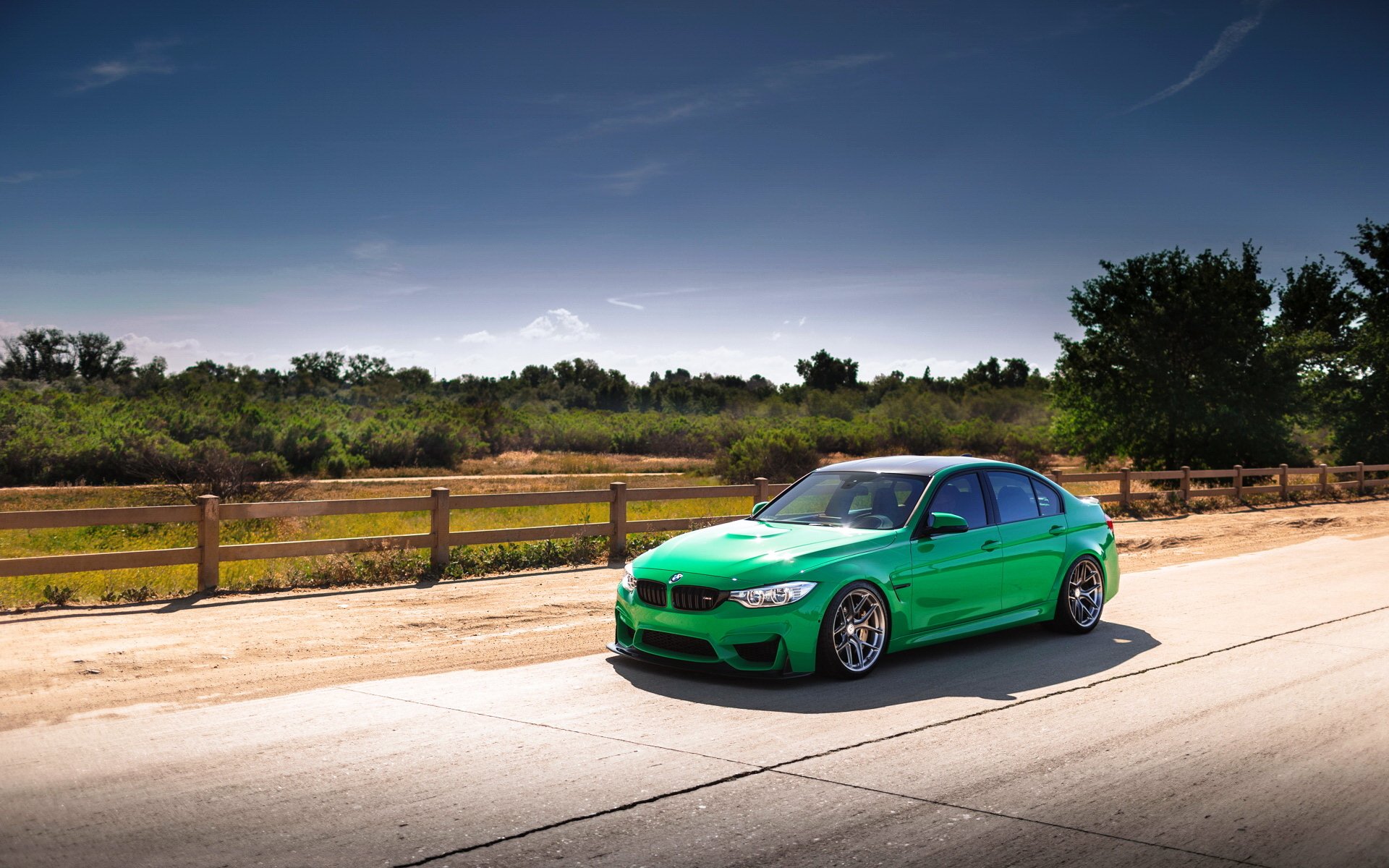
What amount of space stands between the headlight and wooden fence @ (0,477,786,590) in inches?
228

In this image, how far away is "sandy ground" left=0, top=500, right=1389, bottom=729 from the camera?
7.56 meters

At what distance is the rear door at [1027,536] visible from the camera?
29.7ft

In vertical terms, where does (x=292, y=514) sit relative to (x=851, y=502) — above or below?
below

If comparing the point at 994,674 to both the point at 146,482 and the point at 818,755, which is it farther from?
the point at 146,482

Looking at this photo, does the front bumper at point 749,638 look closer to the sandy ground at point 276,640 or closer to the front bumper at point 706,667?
the front bumper at point 706,667

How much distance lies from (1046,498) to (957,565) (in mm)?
1655

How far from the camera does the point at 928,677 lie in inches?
313

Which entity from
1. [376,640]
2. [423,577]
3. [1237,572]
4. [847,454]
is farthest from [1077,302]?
[376,640]

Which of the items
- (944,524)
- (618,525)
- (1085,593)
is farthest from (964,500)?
(618,525)

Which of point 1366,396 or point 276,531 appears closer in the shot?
point 276,531

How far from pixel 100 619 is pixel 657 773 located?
7.06m

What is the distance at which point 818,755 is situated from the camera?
19.4 ft

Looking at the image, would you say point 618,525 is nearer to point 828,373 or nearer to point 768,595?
point 768,595

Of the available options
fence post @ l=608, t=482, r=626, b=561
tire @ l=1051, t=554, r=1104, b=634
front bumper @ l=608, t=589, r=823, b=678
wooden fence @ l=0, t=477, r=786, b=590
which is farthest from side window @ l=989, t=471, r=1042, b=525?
fence post @ l=608, t=482, r=626, b=561
